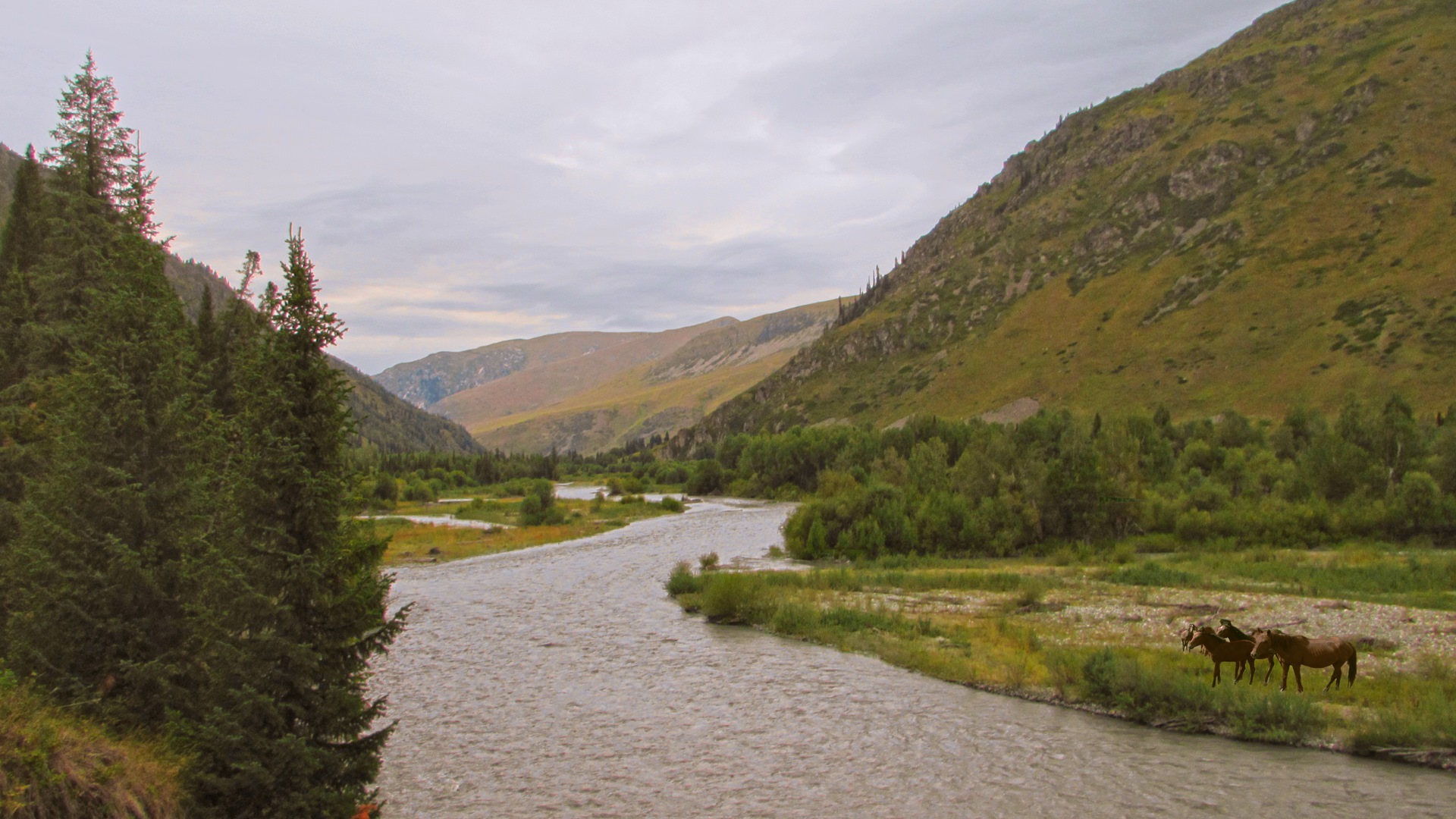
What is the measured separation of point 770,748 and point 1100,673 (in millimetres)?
8842

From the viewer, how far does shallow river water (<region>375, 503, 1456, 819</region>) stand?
16.3 m

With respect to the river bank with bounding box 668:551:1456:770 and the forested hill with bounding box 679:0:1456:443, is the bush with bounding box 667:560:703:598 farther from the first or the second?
the forested hill with bounding box 679:0:1456:443

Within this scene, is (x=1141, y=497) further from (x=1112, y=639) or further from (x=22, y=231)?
(x=22, y=231)

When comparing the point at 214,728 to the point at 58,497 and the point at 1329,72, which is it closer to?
the point at 58,497

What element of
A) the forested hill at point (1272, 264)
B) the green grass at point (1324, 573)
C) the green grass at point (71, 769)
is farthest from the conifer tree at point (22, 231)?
the forested hill at point (1272, 264)

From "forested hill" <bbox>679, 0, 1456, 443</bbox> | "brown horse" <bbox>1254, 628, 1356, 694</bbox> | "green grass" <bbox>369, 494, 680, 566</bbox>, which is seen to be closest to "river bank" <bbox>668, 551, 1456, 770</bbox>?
"brown horse" <bbox>1254, 628, 1356, 694</bbox>

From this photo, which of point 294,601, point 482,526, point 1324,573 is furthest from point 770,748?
point 482,526

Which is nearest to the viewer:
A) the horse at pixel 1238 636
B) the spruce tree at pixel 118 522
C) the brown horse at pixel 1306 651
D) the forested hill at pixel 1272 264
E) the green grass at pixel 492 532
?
the spruce tree at pixel 118 522

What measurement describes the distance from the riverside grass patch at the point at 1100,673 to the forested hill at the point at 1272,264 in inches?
3318

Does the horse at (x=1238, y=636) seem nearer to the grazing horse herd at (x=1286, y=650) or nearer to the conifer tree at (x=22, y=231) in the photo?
the grazing horse herd at (x=1286, y=650)

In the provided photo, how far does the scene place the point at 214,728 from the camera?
40.7 ft

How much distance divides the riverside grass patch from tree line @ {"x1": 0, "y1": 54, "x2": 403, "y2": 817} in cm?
1584

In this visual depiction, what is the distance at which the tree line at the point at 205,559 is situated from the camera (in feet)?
41.6

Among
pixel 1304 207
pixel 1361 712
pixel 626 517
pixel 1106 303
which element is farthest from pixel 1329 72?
pixel 1361 712
